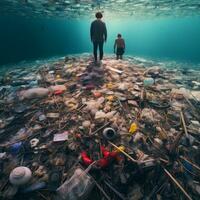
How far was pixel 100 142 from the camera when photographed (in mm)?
3555

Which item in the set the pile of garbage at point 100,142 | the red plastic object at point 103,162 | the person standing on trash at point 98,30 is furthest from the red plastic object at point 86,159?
the person standing on trash at point 98,30

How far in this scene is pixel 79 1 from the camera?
1120 centimetres

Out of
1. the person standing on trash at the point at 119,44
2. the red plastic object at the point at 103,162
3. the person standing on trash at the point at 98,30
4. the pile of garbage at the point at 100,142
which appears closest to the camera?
the pile of garbage at the point at 100,142

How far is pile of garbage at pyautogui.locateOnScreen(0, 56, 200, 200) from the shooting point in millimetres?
2771

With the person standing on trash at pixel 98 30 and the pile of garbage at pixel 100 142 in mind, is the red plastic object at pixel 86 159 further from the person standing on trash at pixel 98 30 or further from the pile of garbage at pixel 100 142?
the person standing on trash at pixel 98 30

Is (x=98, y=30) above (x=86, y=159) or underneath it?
above

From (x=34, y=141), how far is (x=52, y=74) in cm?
431

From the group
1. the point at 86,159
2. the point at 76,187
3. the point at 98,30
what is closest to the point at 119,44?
the point at 98,30

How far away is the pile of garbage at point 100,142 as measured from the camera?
9.09ft

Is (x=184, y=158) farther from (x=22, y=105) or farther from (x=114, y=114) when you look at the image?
(x=22, y=105)

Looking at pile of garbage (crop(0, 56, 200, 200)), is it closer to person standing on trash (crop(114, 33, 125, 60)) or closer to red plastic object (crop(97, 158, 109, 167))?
red plastic object (crop(97, 158, 109, 167))

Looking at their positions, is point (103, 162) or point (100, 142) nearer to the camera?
point (103, 162)

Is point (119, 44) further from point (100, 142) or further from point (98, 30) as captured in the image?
point (100, 142)

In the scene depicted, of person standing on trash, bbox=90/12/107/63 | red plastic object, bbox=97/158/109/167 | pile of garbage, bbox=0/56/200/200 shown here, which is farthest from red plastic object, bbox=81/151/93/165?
person standing on trash, bbox=90/12/107/63
